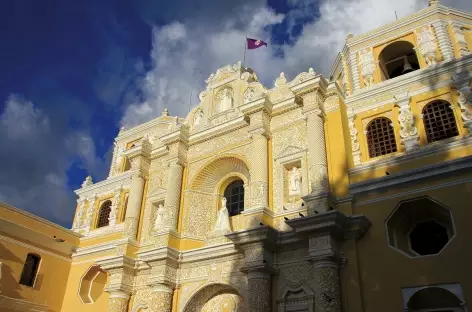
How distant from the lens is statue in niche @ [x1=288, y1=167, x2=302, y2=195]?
13954mm

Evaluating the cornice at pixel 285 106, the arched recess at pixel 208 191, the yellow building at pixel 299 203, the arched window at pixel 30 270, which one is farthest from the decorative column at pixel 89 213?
the cornice at pixel 285 106

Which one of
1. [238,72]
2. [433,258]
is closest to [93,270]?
[238,72]

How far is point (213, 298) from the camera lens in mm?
14516

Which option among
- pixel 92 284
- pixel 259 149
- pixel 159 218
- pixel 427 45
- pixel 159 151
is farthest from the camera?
pixel 159 151

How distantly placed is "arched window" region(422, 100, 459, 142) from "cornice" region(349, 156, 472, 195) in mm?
1434

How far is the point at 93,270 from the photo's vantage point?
17.9 metres

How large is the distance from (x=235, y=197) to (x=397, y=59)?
794cm

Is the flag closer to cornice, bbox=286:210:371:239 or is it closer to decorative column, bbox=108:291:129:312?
cornice, bbox=286:210:371:239

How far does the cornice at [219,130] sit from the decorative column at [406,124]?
5.35 m

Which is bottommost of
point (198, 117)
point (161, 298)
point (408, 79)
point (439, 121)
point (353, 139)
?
point (161, 298)

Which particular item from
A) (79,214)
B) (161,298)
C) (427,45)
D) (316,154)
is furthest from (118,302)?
(427,45)

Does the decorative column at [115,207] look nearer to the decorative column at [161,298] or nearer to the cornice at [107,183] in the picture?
the cornice at [107,183]

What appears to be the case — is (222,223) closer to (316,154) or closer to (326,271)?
(316,154)

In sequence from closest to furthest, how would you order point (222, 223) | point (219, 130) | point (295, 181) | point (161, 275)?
point (295, 181) < point (161, 275) < point (222, 223) < point (219, 130)
